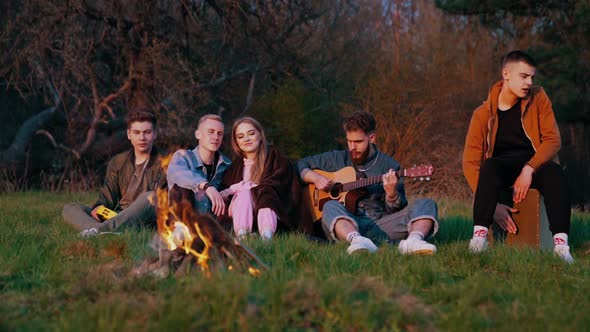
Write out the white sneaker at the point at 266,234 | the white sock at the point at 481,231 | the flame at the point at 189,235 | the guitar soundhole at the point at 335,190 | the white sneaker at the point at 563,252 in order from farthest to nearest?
the guitar soundhole at the point at 335,190
the white sneaker at the point at 266,234
the white sock at the point at 481,231
the white sneaker at the point at 563,252
the flame at the point at 189,235

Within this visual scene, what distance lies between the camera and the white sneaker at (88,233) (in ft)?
20.9

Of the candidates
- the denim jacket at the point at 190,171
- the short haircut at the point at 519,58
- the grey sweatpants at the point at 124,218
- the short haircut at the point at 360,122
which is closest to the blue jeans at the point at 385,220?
the short haircut at the point at 360,122


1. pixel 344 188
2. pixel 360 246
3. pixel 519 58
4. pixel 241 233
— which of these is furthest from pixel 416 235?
pixel 519 58

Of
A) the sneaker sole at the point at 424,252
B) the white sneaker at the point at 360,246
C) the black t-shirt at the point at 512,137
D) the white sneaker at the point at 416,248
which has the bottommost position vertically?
the sneaker sole at the point at 424,252

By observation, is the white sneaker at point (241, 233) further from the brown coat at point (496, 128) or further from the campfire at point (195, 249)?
the brown coat at point (496, 128)

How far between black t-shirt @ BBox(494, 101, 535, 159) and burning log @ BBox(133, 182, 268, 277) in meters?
2.88

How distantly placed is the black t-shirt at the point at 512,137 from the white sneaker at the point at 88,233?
3.48 meters

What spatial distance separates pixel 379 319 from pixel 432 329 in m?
0.25

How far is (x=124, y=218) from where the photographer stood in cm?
690

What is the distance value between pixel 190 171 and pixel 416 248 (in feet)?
7.67

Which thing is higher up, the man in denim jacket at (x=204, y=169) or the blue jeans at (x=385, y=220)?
the man in denim jacket at (x=204, y=169)

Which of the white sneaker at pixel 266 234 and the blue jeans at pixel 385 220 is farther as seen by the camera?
the blue jeans at pixel 385 220

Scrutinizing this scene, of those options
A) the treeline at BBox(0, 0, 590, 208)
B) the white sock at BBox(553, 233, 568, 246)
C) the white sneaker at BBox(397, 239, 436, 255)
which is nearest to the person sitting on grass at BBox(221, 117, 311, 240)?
the white sneaker at BBox(397, 239, 436, 255)

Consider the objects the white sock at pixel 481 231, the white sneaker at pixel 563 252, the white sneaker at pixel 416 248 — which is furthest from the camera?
the white sock at pixel 481 231
